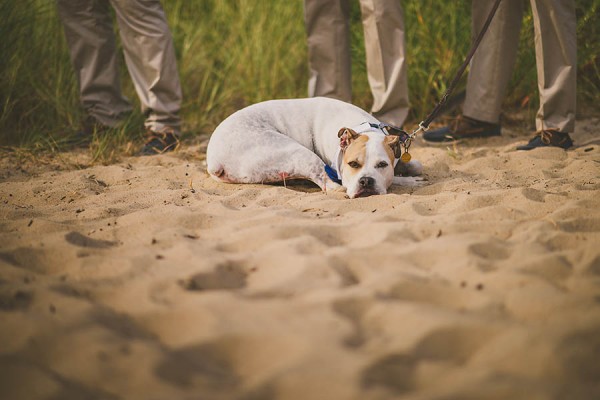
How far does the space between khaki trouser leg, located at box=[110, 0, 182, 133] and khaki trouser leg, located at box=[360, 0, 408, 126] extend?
1743mm

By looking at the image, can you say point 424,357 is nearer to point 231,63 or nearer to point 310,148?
point 310,148

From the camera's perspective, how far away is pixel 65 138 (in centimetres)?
473

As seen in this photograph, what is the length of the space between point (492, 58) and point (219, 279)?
11.3 feet

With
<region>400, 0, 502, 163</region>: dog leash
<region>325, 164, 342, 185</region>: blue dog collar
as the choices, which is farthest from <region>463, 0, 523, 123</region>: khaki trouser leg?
<region>325, 164, 342, 185</region>: blue dog collar

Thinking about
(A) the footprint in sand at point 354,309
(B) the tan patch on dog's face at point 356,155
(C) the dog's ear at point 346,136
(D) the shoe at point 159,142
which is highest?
(C) the dog's ear at point 346,136

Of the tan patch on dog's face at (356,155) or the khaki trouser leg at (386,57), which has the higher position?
the khaki trouser leg at (386,57)

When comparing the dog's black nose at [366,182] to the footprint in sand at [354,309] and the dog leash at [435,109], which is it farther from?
the footprint in sand at [354,309]

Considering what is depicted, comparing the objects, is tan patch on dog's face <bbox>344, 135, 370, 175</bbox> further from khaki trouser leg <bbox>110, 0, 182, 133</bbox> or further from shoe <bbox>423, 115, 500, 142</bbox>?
khaki trouser leg <bbox>110, 0, 182, 133</bbox>

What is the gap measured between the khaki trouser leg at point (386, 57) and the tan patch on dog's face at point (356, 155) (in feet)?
4.70

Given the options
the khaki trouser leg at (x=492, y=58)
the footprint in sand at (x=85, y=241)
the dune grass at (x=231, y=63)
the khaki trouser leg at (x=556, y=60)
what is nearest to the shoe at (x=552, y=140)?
the khaki trouser leg at (x=556, y=60)

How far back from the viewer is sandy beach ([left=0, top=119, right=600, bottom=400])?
59.6 inches

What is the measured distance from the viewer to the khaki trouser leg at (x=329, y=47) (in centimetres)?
482

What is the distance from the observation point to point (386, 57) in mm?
4645

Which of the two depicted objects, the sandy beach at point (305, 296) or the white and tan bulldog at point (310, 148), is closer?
the sandy beach at point (305, 296)
